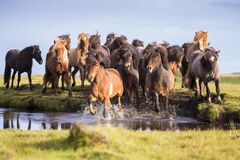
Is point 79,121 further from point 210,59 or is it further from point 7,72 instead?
point 7,72

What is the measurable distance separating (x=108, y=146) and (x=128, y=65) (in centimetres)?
1317

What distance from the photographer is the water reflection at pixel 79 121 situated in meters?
22.4

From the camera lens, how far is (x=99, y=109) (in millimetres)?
26531

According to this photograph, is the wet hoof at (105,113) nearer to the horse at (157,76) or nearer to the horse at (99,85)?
the horse at (99,85)

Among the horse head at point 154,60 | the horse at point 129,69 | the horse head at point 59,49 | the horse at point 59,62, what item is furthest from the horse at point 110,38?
the horse head at point 154,60

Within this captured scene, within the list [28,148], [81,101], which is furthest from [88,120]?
[28,148]

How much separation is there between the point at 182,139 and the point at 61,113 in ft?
39.4

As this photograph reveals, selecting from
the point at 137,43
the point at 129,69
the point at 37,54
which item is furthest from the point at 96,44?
the point at 37,54

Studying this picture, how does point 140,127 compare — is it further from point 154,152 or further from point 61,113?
point 154,152

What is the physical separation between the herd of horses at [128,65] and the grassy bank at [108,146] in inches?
209

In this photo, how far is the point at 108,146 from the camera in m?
13.6

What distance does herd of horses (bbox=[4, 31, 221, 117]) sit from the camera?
859 inches

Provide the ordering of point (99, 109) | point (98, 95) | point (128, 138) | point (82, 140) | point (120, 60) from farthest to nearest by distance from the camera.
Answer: point (120, 60)
point (99, 109)
point (98, 95)
point (128, 138)
point (82, 140)

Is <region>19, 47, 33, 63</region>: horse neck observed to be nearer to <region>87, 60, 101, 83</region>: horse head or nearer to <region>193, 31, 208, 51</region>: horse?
<region>193, 31, 208, 51</region>: horse
